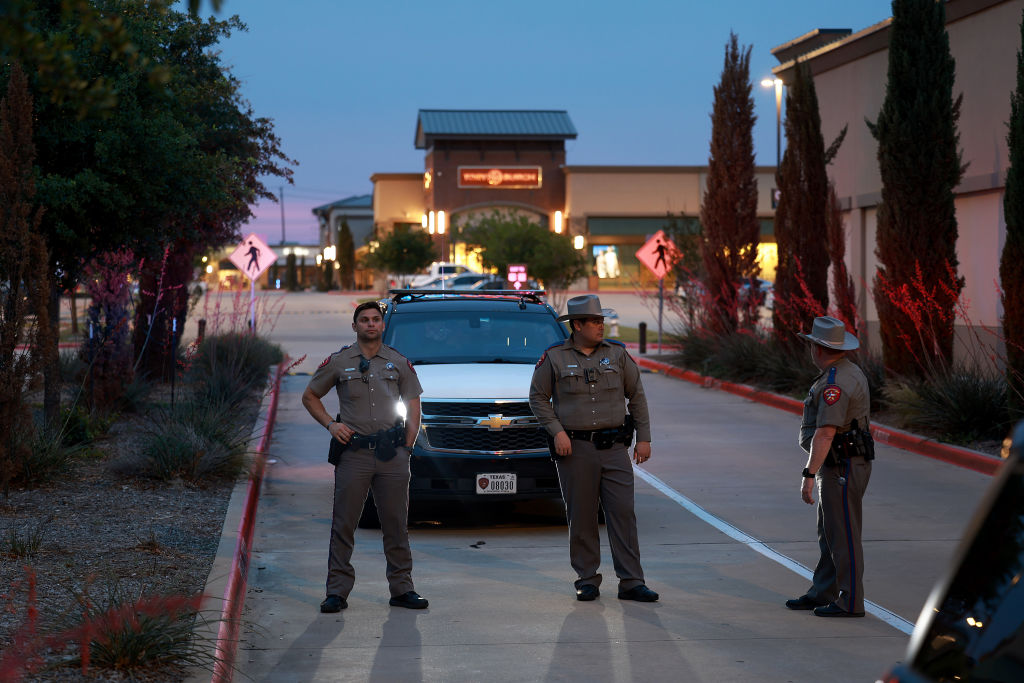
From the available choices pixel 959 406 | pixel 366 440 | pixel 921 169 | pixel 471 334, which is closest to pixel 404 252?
pixel 921 169

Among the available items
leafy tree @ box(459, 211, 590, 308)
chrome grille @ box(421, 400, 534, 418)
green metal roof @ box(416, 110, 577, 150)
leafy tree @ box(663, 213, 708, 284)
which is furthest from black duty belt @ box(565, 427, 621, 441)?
green metal roof @ box(416, 110, 577, 150)

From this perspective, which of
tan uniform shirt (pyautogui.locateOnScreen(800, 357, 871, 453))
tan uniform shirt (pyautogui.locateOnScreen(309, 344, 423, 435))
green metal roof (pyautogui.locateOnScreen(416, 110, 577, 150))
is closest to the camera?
tan uniform shirt (pyautogui.locateOnScreen(800, 357, 871, 453))

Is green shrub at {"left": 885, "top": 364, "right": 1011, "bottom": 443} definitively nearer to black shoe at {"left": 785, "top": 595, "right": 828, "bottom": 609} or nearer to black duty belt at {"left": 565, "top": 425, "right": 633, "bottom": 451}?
black shoe at {"left": 785, "top": 595, "right": 828, "bottom": 609}

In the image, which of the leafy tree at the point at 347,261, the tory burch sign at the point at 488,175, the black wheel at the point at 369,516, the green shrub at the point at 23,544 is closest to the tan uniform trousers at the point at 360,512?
the green shrub at the point at 23,544

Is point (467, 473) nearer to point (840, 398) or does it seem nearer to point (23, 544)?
point (23, 544)

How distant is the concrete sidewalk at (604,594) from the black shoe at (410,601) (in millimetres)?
51

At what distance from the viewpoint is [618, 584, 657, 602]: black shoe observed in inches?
324

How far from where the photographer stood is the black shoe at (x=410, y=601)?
8.12 m

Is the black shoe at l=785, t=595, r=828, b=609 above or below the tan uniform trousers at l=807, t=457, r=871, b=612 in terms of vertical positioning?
below

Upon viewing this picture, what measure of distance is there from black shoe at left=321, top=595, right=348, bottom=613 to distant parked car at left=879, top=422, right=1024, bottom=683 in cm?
591

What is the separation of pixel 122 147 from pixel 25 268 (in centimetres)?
244

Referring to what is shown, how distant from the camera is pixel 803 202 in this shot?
73.7 feet

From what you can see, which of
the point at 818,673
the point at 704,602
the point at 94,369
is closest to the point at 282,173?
the point at 94,369

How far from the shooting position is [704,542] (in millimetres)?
10305
